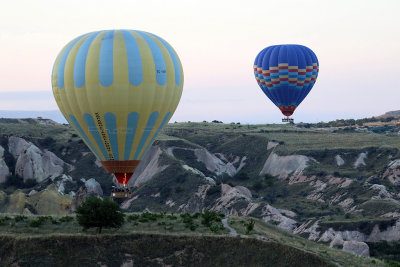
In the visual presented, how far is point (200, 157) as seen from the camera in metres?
130

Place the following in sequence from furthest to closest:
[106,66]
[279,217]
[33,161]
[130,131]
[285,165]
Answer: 1. [285,165]
2. [33,161]
3. [279,217]
4. [130,131]
5. [106,66]

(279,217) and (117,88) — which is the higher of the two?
(117,88)

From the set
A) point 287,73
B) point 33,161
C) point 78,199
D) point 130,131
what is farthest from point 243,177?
point 130,131

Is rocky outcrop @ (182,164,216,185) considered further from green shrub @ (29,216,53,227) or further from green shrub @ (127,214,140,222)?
green shrub @ (29,216,53,227)

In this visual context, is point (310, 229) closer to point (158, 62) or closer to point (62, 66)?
point (158, 62)

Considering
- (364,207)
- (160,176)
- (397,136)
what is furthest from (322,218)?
(397,136)

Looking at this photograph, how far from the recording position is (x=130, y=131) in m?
62.4

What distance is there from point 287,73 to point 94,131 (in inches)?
1934

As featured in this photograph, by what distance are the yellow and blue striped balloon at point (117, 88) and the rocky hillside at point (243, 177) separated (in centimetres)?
2494

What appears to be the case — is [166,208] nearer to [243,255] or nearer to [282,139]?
[282,139]

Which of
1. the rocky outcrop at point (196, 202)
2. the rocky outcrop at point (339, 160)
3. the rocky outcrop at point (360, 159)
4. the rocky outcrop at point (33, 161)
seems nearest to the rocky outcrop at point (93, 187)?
the rocky outcrop at point (33, 161)

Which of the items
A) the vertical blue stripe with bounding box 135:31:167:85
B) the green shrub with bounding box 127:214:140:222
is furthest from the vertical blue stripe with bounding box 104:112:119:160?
the green shrub with bounding box 127:214:140:222

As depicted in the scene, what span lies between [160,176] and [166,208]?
12167mm

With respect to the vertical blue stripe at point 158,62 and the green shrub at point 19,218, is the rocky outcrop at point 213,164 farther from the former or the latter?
the green shrub at point 19,218
